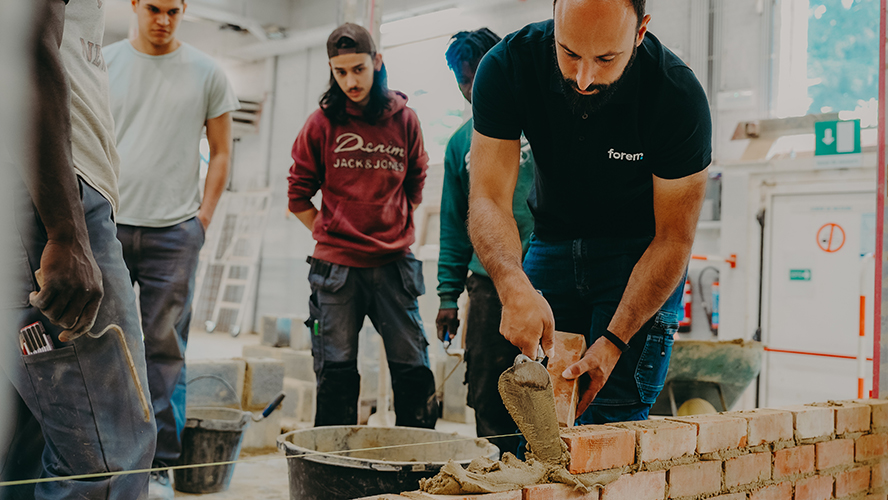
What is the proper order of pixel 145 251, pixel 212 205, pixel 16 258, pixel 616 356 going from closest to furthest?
pixel 16 258, pixel 616 356, pixel 145 251, pixel 212 205

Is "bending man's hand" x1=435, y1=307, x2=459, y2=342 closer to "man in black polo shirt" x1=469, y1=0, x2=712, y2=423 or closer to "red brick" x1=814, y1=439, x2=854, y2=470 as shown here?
"man in black polo shirt" x1=469, y1=0, x2=712, y2=423

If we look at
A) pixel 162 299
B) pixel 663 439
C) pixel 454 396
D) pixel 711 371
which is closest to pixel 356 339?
pixel 162 299

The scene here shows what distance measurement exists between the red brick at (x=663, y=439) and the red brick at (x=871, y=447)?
73 cm

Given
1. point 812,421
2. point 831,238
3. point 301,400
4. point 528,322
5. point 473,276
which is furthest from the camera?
point 831,238

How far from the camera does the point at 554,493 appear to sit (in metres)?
1.12

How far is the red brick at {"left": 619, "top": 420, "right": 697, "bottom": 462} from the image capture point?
1301 mm

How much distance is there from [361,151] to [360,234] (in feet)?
0.96

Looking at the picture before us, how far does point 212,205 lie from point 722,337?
3.23 meters

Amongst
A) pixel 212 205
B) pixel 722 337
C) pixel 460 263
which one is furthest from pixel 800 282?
pixel 212 205

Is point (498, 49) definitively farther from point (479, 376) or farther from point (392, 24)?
point (392, 24)

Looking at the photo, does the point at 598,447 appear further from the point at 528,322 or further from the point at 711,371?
the point at 711,371

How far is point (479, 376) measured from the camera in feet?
6.78

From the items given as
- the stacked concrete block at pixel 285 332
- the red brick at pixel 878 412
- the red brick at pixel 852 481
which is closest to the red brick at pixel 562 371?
the red brick at pixel 852 481

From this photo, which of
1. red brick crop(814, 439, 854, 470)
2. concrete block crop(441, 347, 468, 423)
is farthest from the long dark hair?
concrete block crop(441, 347, 468, 423)
